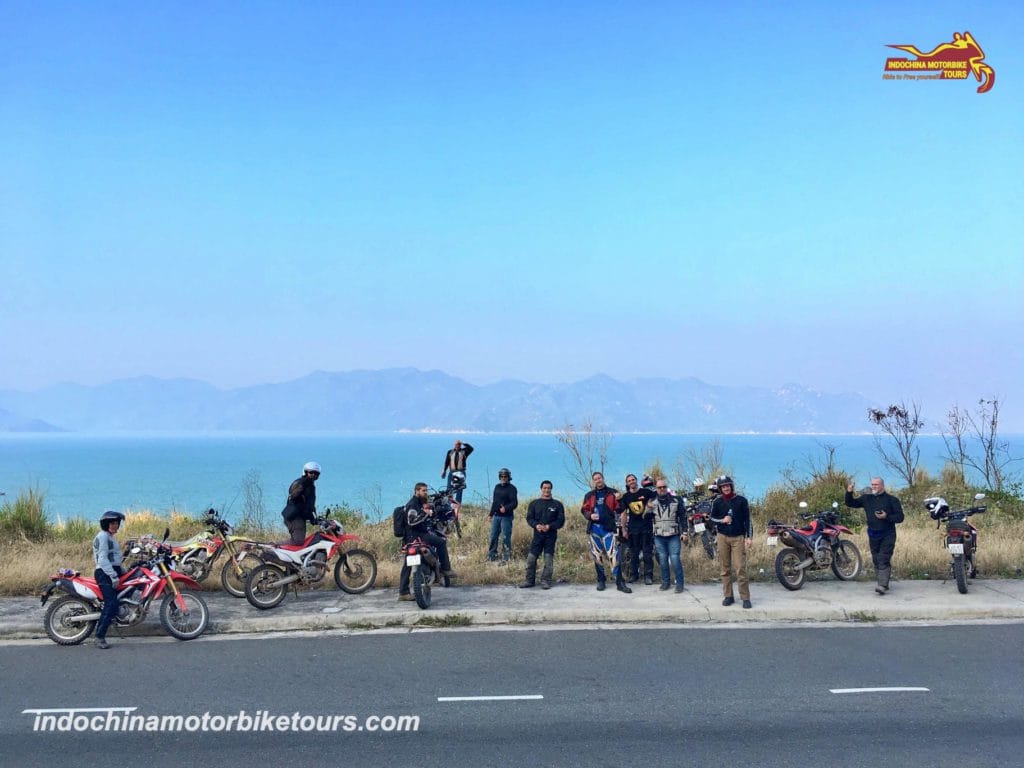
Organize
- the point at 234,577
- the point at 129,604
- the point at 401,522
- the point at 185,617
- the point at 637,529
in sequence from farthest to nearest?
the point at 637,529
the point at 234,577
the point at 401,522
the point at 185,617
the point at 129,604

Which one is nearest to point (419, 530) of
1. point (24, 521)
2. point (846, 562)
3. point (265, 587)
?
point (265, 587)

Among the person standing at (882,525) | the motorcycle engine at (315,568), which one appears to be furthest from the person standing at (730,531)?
the motorcycle engine at (315,568)

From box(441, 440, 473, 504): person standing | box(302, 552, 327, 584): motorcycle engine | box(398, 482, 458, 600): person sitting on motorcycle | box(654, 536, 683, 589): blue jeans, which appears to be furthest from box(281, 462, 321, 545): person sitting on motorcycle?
box(654, 536, 683, 589): blue jeans

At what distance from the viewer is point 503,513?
14.4 meters

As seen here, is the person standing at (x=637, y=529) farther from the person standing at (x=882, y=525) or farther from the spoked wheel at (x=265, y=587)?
the spoked wheel at (x=265, y=587)

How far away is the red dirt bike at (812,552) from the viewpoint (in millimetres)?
12324

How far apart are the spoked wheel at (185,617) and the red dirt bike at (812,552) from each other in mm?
8778

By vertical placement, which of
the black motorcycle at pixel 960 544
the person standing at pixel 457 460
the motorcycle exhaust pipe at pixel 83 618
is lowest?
the motorcycle exhaust pipe at pixel 83 618

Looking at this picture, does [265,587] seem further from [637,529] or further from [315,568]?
[637,529]

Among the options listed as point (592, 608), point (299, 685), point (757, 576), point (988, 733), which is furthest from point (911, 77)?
point (299, 685)

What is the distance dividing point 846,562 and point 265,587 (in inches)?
385

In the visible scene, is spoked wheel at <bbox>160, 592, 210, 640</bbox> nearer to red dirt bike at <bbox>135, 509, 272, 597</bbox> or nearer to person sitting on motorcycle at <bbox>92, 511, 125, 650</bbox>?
person sitting on motorcycle at <bbox>92, 511, 125, 650</bbox>

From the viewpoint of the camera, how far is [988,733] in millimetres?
6387

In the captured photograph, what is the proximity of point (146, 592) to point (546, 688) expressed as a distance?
572cm
